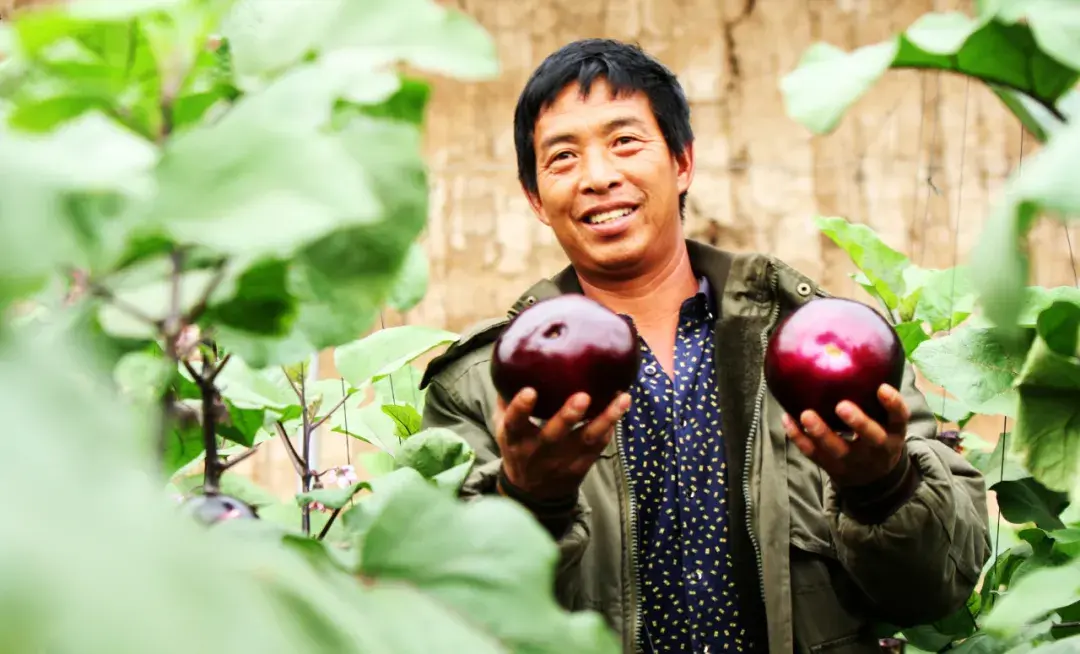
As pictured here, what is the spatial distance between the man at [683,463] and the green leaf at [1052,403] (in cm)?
28

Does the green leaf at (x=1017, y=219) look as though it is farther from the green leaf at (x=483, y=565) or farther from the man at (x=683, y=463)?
the man at (x=683, y=463)

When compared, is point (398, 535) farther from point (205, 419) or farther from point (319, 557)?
point (205, 419)

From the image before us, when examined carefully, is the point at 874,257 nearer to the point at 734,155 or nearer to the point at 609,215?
the point at 609,215

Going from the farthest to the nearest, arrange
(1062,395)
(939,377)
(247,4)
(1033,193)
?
(939,377) < (1062,395) < (247,4) < (1033,193)

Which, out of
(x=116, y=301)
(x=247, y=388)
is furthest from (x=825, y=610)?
(x=116, y=301)

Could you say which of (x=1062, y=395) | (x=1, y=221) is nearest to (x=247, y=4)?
(x=1, y=221)

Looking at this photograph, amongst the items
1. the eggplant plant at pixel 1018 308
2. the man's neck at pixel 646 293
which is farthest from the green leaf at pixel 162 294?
the man's neck at pixel 646 293

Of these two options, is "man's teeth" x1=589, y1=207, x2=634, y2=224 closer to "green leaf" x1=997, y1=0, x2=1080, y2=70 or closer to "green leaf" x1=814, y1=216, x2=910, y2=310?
"green leaf" x1=814, y1=216, x2=910, y2=310

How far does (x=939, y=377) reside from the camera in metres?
1.03

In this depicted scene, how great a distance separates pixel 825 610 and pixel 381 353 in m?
0.53

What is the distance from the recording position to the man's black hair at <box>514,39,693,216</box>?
147cm

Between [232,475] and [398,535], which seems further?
[232,475]

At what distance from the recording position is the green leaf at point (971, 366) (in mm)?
1000

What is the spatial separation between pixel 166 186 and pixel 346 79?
9 centimetres
